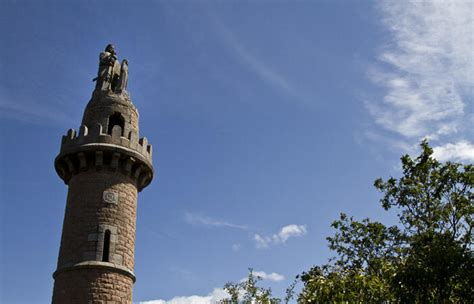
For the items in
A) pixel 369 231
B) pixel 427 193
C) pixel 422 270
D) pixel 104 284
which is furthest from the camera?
pixel 369 231

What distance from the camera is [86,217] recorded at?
19172 mm

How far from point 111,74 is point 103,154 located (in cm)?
503

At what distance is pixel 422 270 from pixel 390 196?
27.3ft

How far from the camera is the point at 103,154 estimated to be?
2017cm

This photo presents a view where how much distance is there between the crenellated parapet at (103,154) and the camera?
66.2 ft

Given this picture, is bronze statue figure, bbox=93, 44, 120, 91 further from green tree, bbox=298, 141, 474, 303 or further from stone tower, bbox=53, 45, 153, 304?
green tree, bbox=298, 141, 474, 303

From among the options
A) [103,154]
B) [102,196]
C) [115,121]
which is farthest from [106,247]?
[115,121]

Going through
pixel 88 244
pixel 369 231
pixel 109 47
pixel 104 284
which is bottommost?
pixel 104 284

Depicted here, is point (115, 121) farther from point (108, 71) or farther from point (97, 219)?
point (97, 219)

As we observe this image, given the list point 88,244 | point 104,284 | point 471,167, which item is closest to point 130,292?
point 104,284

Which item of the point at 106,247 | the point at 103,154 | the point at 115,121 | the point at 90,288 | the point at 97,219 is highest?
the point at 115,121

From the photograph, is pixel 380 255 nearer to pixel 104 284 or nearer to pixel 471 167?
pixel 471 167

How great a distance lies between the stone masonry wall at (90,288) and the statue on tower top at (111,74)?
8.68 m

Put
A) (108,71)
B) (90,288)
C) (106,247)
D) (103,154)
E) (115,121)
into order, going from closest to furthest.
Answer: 1. (90,288)
2. (106,247)
3. (103,154)
4. (115,121)
5. (108,71)
